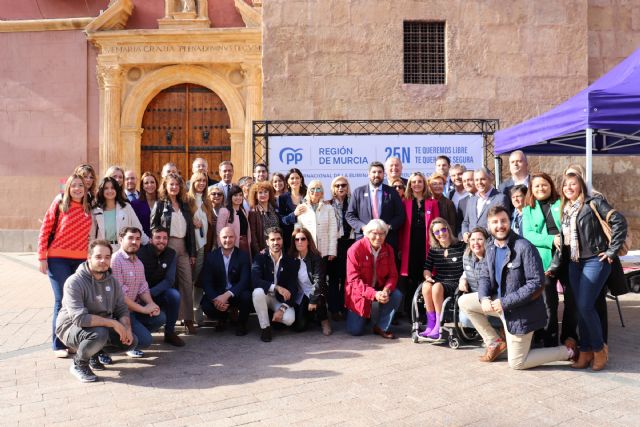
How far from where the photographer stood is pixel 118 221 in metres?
5.60

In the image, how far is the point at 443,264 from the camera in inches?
228

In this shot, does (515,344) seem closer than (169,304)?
Yes

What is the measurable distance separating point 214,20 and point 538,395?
11623mm

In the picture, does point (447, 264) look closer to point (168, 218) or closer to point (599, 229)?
point (599, 229)

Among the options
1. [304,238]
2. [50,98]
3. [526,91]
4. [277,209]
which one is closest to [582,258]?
[304,238]

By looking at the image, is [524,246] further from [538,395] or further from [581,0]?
[581,0]

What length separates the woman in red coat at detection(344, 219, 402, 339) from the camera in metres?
5.89

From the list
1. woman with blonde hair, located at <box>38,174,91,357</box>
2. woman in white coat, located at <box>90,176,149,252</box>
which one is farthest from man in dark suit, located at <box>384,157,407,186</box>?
woman with blonde hair, located at <box>38,174,91,357</box>

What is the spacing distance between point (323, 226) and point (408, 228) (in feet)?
3.13

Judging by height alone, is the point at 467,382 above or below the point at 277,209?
below

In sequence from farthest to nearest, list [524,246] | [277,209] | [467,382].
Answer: [277,209]
[524,246]
[467,382]

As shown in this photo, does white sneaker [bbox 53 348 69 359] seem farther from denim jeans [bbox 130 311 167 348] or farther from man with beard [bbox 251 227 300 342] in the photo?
man with beard [bbox 251 227 300 342]

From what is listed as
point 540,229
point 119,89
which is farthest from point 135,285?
point 119,89

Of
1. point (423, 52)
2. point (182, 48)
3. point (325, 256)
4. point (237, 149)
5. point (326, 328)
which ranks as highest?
point (182, 48)
